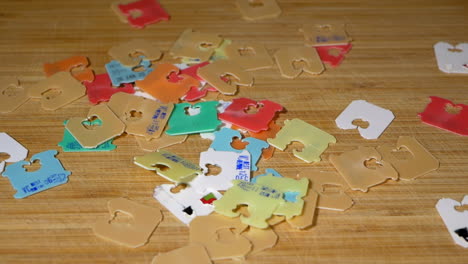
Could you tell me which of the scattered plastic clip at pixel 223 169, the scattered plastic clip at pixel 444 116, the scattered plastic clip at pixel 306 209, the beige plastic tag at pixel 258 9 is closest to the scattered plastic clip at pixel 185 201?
the scattered plastic clip at pixel 223 169

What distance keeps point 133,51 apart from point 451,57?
29.1 inches

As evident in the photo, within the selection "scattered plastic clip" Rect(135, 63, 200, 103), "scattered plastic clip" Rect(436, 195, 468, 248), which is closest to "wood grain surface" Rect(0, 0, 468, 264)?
"scattered plastic clip" Rect(436, 195, 468, 248)

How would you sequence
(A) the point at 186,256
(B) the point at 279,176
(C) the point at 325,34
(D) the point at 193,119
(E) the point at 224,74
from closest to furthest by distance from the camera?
(A) the point at 186,256
(B) the point at 279,176
(D) the point at 193,119
(E) the point at 224,74
(C) the point at 325,34

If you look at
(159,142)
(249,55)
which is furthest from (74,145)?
(249,55)

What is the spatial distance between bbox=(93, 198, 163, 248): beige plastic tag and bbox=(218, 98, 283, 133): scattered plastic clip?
10.2 inches

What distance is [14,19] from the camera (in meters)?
1.52

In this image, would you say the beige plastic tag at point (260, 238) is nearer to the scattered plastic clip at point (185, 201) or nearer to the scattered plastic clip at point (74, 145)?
the scattered plastic clip at point (185, 201)

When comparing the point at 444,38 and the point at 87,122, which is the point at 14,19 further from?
the point at 444,38

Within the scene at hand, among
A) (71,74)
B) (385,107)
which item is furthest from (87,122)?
(385,107)

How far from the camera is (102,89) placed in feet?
4.22

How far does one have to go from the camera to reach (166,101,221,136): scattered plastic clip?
1.18m

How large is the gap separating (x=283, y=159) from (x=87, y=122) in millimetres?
398

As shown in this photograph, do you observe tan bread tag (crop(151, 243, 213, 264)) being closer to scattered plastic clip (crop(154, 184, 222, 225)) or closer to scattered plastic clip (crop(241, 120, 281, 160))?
scattered plastic clip (crop(154, 184, 222, 225))

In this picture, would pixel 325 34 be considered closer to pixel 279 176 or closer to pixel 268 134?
pixel 268 134
